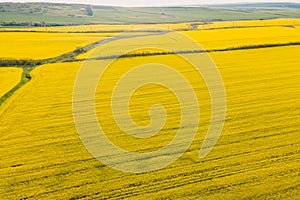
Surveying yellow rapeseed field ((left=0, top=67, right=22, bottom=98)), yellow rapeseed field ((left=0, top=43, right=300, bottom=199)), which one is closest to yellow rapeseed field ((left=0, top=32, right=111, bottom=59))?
yellow rapeseed field ((left=0, top=67, right=22, bottom=98))

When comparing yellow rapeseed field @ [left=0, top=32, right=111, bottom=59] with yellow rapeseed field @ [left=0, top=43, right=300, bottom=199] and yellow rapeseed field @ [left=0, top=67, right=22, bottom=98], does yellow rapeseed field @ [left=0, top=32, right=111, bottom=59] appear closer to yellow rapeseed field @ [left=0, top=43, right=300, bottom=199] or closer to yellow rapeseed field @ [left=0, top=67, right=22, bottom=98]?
yellow rapeseed field @ [left=0, top=67, right=22, bottom=98]

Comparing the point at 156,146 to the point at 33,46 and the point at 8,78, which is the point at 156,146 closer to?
the point at 8,78

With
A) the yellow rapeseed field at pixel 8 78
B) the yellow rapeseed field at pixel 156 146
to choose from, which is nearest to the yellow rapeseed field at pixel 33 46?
the yellow rapeseed field at pixel 8 78

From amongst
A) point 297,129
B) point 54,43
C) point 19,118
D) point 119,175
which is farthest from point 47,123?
point 54,43

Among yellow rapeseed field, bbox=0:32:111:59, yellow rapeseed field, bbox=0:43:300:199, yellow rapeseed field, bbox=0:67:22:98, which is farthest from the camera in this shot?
yellow rapeseed field, bbox=0:32:111:59

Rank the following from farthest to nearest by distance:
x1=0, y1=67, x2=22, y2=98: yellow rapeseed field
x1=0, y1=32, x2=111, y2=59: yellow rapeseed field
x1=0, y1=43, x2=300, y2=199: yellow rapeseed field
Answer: x1=0, y1=32, x2=111, y2=59: yellow rapeseed field → x1=0, y1=67, x2=22, y2=98: yellow rapeseed field → x1=0, y1=43, x2=300, y2=199: yellow rapeseed field

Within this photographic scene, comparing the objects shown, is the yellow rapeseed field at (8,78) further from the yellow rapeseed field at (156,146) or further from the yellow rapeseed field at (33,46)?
the yellow rapeseed field at (33,46)
